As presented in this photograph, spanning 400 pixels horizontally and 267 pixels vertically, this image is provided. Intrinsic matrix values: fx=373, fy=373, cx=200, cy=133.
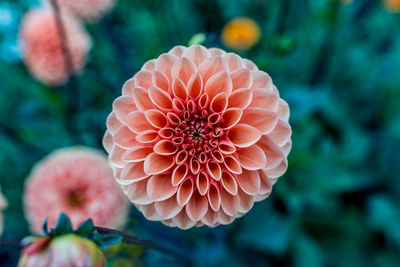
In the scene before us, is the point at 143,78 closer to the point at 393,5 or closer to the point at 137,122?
the point at 137,122

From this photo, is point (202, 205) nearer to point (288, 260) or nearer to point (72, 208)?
point (72, 208)

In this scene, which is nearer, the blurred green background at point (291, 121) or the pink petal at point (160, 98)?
the pink petal at point (160, 98)

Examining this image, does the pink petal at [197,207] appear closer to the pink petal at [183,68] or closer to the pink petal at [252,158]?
the pink petal at [252,158]

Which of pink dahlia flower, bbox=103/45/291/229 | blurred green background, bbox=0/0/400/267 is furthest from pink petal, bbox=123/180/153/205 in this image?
blurred green background, bbox=0/0/400/267

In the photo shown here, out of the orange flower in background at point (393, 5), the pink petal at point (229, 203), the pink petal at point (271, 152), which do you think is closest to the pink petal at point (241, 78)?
the pink petal at point (271, 152)

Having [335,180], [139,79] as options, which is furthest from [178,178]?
[335,180]

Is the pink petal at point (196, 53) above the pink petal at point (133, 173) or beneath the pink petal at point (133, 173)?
above
